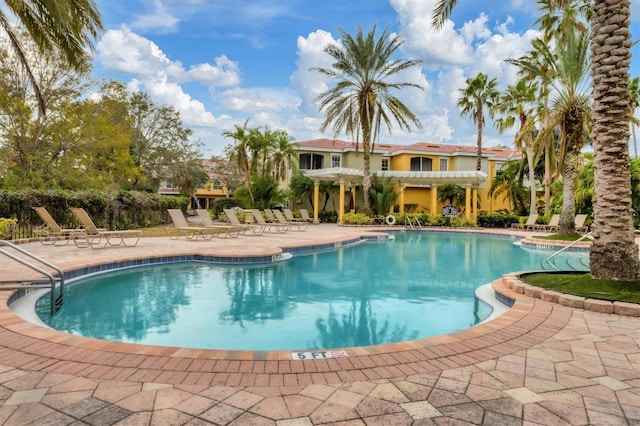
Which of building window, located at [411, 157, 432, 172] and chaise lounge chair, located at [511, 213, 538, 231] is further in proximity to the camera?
building window, located at [411, 157, 432, 172]

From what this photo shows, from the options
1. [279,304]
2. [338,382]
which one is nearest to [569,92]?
[279,304]

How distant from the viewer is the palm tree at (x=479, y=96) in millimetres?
26531

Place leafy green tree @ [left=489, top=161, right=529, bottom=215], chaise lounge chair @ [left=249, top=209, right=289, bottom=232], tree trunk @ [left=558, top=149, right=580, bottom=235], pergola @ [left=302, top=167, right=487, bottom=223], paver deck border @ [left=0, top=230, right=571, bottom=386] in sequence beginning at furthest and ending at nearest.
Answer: leafy green tree @ [left=489, top=161, right=529, bottom=215]
pergola @ [left=302, top=167, right=487, bottom=223]
chaise lounge chair @ [left=249, top=209, right=289, bottom=232]
tree trunk @ [left=558, top=149, right=580, bottom=235]
paver deck border @ [left=0, top=230, right=571, bottom=386]

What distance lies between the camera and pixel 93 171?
74.3ft

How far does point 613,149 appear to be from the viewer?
5.80 m

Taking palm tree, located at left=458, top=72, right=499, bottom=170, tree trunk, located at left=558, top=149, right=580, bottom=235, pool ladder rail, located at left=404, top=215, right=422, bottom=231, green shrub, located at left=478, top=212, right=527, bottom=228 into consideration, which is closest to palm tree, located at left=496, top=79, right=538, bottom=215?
green shrub, located at left=478, top=212, right=527, bottom=228

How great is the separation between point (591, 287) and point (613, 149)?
6.51 ft

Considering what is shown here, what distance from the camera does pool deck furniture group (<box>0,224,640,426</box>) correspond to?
246 cm

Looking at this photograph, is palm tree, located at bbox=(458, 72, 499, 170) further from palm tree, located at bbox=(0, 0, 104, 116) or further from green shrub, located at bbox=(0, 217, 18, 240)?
green shrub, located at bbox=(0, 217, 18, 240)

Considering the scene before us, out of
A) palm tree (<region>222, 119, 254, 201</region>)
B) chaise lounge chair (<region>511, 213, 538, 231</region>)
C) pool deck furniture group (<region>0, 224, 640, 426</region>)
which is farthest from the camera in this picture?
palm tree (<region>222, 119, 254, 201</region>)

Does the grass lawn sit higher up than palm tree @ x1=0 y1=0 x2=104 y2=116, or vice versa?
palm tree @ x1=0 y1=0 x2=104 y2=116

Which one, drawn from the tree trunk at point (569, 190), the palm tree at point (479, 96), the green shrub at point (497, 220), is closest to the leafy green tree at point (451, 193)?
the green shrub at point (497, 220)

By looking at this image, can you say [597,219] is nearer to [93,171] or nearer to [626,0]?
[626,0]

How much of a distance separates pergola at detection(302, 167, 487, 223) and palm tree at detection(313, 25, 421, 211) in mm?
3796
